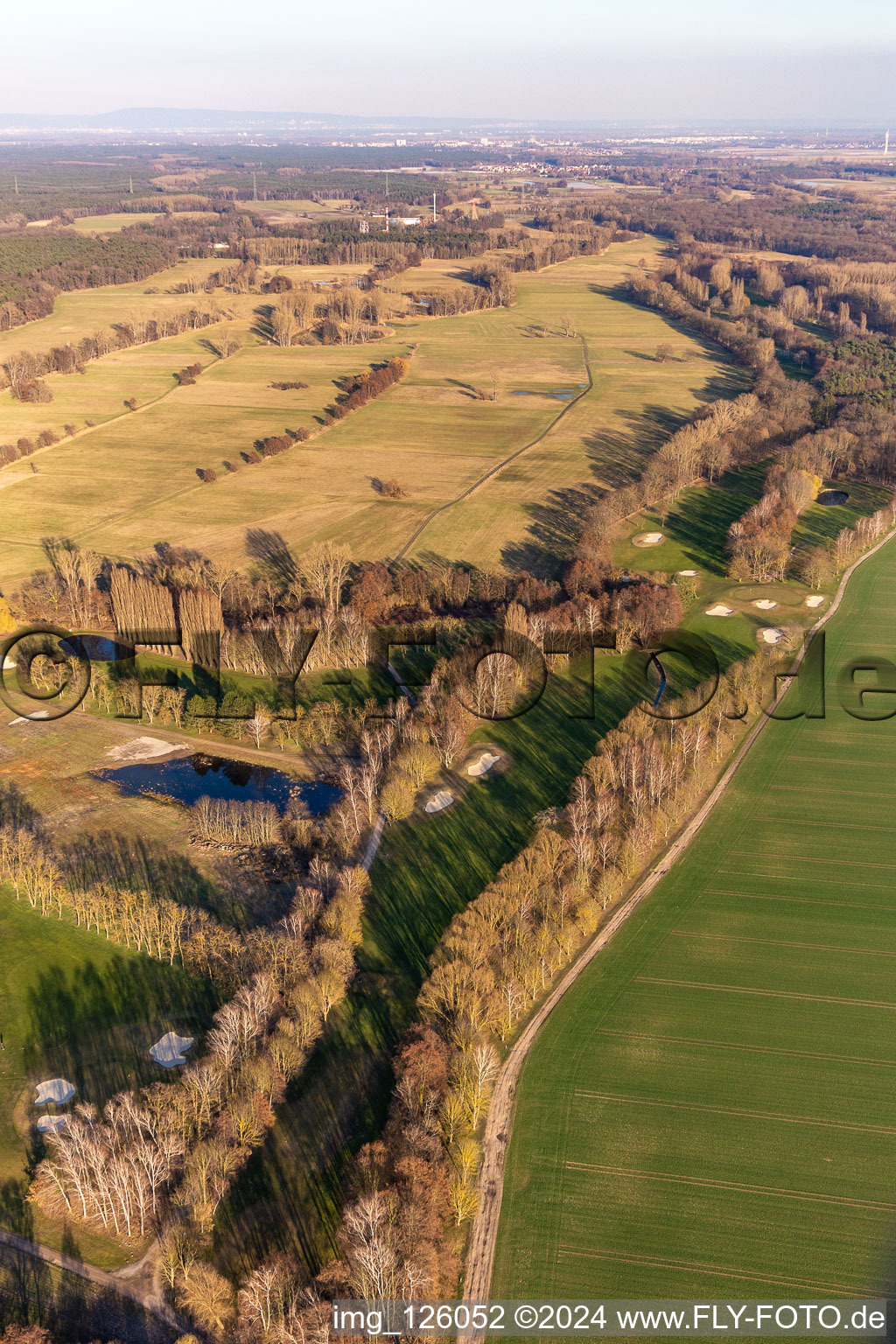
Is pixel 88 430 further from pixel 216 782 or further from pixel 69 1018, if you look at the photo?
pixel 69 1018

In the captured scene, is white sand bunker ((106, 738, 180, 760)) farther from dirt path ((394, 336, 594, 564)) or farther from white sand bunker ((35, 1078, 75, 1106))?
dirt path ((394, 336, 594, 564))

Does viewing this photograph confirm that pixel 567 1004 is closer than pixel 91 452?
Yes

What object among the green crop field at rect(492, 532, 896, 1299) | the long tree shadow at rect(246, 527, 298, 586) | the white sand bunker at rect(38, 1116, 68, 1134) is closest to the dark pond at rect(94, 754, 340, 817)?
the green crop field at rect(492, 532, 896, 1299)

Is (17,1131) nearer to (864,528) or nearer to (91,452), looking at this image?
(864,528)

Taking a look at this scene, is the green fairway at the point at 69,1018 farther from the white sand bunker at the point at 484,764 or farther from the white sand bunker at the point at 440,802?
the white sand bunker at the point at 484,764

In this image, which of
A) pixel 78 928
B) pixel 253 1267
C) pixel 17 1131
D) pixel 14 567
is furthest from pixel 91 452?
pixel 253 1267

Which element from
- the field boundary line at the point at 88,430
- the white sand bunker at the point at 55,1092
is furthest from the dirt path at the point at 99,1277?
the field boundary line at the point at 88,430
